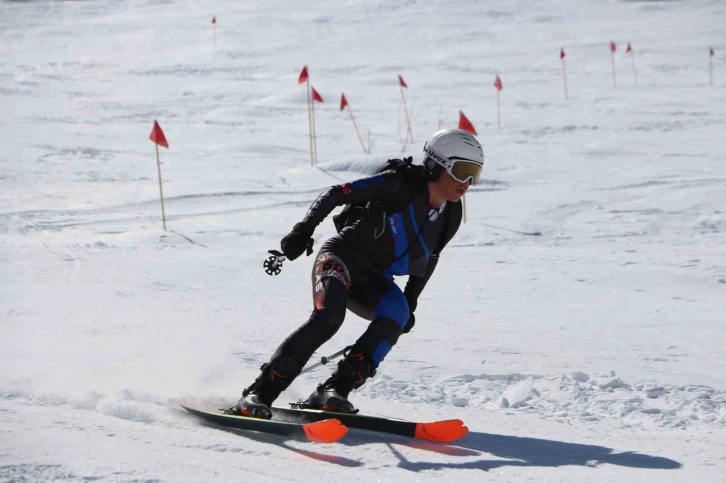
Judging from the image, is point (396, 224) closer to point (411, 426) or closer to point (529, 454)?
point (411, 426)

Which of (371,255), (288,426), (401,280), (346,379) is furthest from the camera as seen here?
(401,280)

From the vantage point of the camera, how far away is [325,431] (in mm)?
3910

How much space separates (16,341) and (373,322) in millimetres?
2486

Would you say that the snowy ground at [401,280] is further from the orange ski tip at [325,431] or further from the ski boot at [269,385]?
the ski boot at [269,385]

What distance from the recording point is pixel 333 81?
23.4 meters

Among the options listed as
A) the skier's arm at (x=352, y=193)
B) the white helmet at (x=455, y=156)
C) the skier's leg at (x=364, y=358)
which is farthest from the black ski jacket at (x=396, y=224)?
the skier's leg at (x=364, y=358)

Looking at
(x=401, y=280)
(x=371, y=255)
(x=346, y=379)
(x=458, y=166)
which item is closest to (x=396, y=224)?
(x=371, y=255)

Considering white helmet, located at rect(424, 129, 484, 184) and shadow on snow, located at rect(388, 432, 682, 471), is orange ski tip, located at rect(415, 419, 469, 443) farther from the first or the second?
white helmet, located at rect(424, 129, 484, 184)

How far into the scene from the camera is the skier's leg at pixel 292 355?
420 cm

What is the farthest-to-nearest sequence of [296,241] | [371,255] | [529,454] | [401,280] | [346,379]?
[401,280] → [371,255] → [346,379] → [296,241] → [529,454]

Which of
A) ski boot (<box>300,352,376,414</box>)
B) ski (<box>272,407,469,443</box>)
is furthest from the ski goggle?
ski (<box>272,407,469,443</box>)

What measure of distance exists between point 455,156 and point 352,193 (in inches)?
19.1

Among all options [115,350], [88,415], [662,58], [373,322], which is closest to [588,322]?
[373,322]

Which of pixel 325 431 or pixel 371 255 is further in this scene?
pixel 371 255
